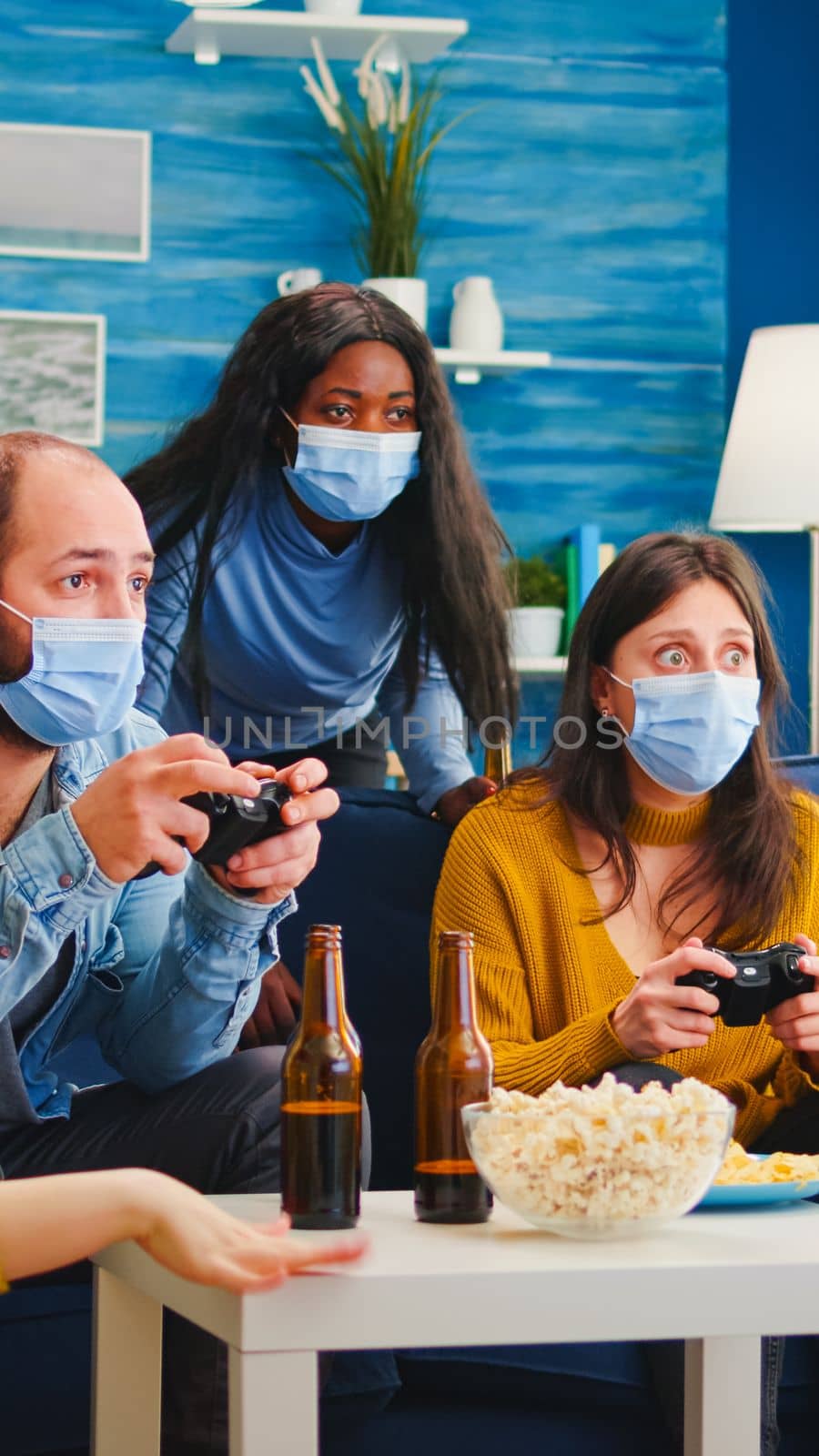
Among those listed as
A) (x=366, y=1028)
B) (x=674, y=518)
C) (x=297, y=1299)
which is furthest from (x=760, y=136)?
(x=297, y=1299)

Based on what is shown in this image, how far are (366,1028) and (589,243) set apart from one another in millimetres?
2351

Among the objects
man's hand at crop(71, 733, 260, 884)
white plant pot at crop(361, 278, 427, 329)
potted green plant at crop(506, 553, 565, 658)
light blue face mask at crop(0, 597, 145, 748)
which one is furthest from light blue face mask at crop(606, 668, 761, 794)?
white plant pot at crop(361, 278, 427, 329)

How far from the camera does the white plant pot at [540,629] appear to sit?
11.9 feet

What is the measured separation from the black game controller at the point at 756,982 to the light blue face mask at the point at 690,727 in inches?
16.5

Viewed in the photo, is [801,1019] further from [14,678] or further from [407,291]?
[407,291]

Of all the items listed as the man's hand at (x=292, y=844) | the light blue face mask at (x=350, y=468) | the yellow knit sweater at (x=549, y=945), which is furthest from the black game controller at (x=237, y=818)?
the light blue face mask at (x=350, y=468)

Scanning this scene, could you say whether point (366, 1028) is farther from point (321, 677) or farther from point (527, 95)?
point (527, 95)

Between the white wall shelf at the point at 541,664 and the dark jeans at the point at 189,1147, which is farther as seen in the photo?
the white wall shelf at the point at 541,664

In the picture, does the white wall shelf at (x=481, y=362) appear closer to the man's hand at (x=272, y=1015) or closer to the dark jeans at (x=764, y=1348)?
the man's hand at (x=272, y=1015)

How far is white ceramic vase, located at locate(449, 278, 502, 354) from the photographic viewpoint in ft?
11.9

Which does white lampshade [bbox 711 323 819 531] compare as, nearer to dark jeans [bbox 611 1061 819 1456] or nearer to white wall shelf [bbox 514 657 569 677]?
white wall shelf [bbox 514 657 569 677]

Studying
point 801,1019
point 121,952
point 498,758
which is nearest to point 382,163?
point 498,758

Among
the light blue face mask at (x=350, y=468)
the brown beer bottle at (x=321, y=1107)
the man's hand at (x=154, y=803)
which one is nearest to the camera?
the brown beer bottle at (x=321, y=1107)

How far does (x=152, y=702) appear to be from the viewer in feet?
7.49
